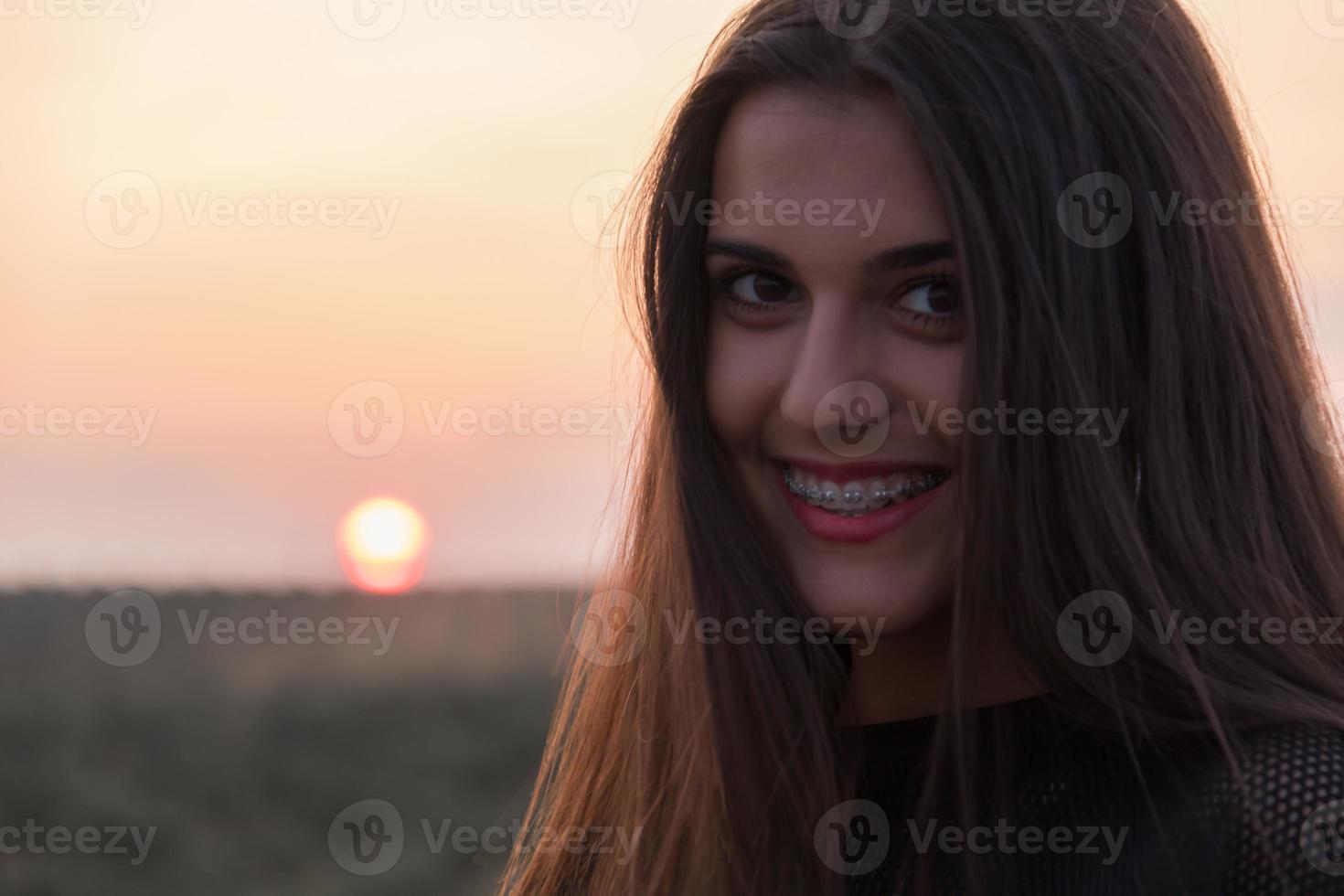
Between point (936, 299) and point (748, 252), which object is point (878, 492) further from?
point (748, 252)

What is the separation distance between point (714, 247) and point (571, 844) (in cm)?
113

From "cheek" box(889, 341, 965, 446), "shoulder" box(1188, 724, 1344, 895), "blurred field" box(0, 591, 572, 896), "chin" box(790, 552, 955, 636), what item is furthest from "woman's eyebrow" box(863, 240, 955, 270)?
"blurred field" box(0, 591, 572, 896)

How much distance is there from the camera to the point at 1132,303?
1971 millimetres

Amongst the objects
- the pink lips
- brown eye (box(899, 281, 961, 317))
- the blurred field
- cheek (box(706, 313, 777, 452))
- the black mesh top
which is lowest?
the blurred field

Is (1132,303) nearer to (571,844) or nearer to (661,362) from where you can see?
(661,362)

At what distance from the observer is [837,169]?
1.99 metres

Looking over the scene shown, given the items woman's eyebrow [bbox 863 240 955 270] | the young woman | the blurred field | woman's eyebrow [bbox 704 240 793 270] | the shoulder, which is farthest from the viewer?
the blurred field

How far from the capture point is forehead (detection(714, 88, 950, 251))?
1.94 meters

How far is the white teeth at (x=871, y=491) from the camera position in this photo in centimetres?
201

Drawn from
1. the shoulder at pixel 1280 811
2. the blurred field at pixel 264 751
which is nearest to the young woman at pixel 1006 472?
the shoulder at pixel 1280 811

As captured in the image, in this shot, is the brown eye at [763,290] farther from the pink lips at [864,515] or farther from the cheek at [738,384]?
the pink lips at [864,515]

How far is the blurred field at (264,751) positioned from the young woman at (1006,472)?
2.92 ft

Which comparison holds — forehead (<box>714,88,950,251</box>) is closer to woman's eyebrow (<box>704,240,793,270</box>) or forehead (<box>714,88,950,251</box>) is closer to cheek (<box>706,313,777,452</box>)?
woman's eyebrow (<box>704,240,793,270</box>)

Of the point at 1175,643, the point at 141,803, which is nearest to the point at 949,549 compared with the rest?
the point at 1175,643
